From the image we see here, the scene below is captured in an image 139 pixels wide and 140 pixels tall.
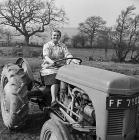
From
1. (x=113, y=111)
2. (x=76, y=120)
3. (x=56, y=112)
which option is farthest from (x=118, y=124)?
(x=56, y=112)

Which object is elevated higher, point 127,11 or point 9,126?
point 127,11

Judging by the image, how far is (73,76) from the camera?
3869mm

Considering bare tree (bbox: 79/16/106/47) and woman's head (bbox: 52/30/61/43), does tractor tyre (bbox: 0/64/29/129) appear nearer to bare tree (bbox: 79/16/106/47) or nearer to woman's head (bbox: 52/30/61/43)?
woman's head (bbox: 52/30/61/43)

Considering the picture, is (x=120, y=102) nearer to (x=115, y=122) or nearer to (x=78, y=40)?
(x=115, y=122)

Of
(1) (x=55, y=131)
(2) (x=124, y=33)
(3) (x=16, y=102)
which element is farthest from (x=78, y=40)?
(1) (x=55, y=131)

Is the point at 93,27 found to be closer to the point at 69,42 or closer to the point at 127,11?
the point at 69,42

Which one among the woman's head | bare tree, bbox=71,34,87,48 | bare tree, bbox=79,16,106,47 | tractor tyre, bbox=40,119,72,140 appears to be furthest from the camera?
bare tree, bbox=79,16,106,47

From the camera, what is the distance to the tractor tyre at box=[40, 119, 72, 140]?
339cm

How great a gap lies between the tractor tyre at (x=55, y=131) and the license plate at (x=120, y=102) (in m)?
0.61

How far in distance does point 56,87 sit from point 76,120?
746mm

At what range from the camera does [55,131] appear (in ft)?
11.5

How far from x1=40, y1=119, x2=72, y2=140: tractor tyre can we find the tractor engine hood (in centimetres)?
57

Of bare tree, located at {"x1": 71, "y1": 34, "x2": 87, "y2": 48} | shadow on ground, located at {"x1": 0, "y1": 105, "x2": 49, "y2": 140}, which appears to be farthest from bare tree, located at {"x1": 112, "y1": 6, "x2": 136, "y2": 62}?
shadow on ground, located at {"x1": 0, "y1": 105, "x2": 49, "y2": 140}

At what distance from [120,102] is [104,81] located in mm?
296
